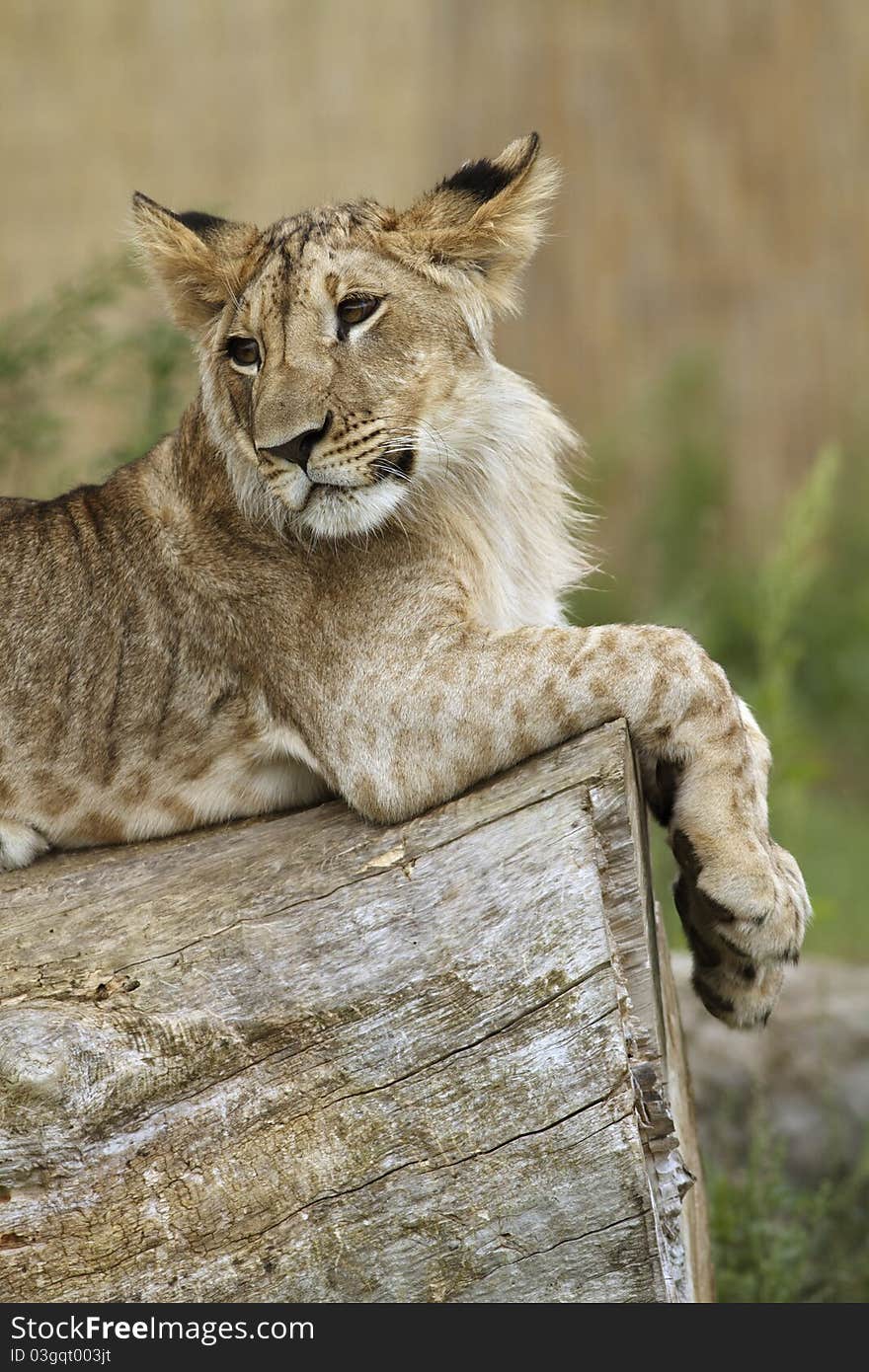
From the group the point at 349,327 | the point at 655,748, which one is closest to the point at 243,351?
the point at 349,327

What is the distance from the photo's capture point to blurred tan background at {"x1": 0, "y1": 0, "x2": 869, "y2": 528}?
42.3 feet

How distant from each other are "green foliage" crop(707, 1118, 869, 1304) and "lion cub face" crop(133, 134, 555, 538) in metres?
3.15

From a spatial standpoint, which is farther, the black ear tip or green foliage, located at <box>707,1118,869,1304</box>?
green foliage, located at <box>707,1118,869,1304</box>

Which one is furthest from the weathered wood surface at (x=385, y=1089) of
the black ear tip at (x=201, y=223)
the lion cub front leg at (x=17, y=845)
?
the black ear tip at (x=201, y=223)

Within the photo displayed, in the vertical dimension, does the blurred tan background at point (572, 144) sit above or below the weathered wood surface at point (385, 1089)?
above

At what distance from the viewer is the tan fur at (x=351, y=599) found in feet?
14.8

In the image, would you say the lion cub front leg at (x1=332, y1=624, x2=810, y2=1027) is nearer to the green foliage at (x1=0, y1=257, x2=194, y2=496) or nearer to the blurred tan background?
the green foliage at (x1=0, y1=257, x2=194, y2=496)

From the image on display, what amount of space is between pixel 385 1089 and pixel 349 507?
1643mm

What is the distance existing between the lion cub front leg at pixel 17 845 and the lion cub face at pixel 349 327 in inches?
52.4

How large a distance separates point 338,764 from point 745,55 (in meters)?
10.8

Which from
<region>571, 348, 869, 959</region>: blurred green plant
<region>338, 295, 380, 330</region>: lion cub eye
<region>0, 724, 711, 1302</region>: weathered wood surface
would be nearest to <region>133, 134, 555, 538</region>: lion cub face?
<region>338, 295, 380, 330</region>: lion cub eye

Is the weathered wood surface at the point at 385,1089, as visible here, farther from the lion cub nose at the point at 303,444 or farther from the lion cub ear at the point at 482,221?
the lion cub ear at the point at 482,221

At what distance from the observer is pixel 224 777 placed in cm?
516

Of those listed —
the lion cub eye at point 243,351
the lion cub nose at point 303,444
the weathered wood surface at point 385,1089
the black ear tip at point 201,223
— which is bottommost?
the weathered wood surface at point 385,1089
